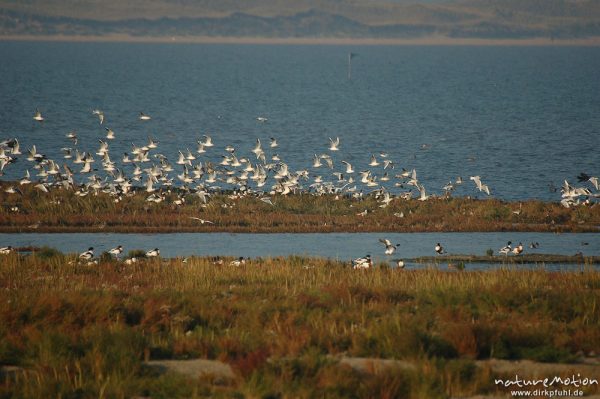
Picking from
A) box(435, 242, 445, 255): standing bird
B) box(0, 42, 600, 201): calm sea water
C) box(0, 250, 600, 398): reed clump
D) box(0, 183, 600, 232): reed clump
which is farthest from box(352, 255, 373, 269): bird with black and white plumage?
box(0, 42, 600, 201): calm sea water

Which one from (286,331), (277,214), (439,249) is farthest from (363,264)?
(277,214)

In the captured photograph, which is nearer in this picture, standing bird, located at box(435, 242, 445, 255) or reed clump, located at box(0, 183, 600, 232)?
standing bird, located at box(435, 242, 445, 255)

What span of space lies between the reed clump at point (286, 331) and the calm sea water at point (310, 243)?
33.6 ft

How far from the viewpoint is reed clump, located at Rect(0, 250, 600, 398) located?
1448 centimetres

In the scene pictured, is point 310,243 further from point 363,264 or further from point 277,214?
point 363,264

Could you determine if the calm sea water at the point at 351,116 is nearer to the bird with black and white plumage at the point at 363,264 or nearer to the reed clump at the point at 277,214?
the reed clump at the point at 277,214

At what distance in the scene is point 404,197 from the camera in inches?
1721

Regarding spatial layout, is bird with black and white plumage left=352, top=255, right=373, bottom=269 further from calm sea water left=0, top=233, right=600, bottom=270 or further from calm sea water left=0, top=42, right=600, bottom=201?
calm sea water left=0, top=42, right=600, bottom=201

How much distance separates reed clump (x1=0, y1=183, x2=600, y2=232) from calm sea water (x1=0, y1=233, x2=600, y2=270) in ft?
2.56

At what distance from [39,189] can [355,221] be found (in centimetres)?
1269

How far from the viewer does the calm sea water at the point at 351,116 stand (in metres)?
68.2

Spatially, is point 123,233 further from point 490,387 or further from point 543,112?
point 543,112

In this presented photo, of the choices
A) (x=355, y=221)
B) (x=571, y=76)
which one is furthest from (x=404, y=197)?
(x=571, y=76)

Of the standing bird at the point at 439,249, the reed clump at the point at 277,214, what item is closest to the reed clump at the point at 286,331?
the standing bird at the point at 439,249
